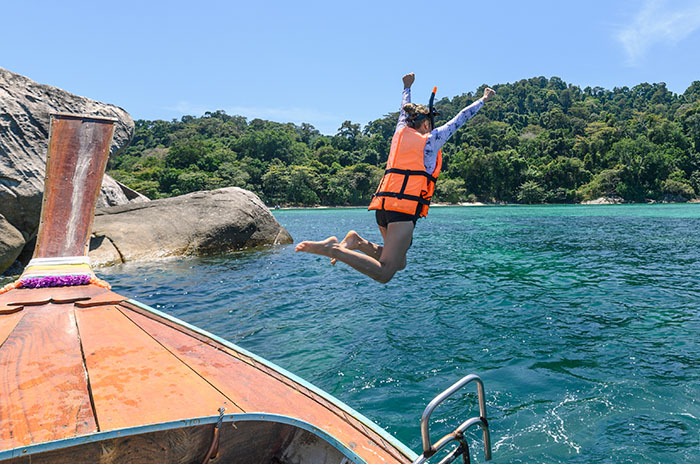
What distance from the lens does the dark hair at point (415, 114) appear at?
3.94 meters

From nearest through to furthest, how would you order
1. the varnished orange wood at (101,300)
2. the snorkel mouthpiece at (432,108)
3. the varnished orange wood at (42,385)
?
the varnished orange wood at (42,385) → the snorkel mouthpiece at (432,108) → the varnished orange wood at (101,300)

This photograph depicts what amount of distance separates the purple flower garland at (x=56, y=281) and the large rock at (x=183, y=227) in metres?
7.76

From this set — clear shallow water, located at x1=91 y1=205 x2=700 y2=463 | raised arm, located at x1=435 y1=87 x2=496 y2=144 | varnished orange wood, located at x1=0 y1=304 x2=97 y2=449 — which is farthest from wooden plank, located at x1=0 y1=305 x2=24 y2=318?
raised arm, located at x1=435 y1=87 x2=496 y2=144

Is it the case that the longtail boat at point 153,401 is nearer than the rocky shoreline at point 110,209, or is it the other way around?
the longtail boat at point 153,401

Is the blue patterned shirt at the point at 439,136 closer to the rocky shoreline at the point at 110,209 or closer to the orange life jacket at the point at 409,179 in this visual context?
the orange life jacket at the point at 409,179

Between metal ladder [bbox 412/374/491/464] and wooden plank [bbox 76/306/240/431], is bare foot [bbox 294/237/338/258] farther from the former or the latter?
metal ladder [bbox 412/374/491/464]

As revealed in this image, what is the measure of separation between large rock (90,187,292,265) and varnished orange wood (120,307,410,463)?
10155 millimetres

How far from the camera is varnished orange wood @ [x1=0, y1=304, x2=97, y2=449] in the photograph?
Answer: 201 cm

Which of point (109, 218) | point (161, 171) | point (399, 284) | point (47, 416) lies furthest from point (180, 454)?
point (161, 171)

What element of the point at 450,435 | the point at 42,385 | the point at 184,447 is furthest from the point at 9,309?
the point at 450,435

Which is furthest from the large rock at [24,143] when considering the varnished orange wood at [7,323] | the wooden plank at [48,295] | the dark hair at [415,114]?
the dark hair at [415,114]

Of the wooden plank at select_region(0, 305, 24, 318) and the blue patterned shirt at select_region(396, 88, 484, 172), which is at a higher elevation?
the blue patterned shirt at select_region(396, 88, 484, 172)

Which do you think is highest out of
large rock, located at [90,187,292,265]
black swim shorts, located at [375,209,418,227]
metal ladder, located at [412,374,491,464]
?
black swim shorts, located at [375,209,418,227]

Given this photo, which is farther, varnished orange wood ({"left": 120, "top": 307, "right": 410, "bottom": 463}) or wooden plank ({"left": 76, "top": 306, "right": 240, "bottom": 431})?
varnished orange wood ({"left": 120, "top": 307, "right": 410, "bottom": 463})
